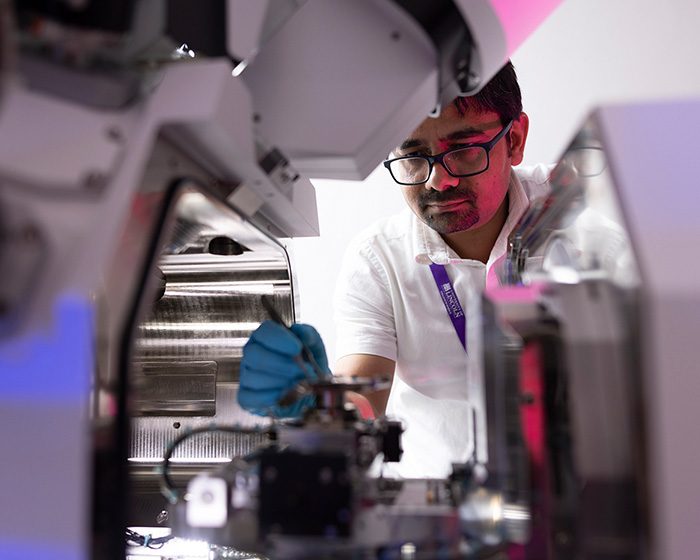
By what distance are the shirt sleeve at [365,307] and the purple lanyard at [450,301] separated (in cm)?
17

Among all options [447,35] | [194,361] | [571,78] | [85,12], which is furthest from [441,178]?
[571,78]

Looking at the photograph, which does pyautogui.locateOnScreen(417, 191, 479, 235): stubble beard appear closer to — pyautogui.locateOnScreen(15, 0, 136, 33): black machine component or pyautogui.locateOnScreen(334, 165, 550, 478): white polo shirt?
pyautogui.locateOnScreen(334, 165, 550, 478): white polo shirt

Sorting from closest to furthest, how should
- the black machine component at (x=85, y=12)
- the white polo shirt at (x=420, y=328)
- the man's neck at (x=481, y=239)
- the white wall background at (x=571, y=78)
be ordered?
the black machine component at (x=85, y=12)
the white polo shirt at (x=420, y=328)
the man's neck at (x=481, y=239)
the white wall background at (x=571, y=78)

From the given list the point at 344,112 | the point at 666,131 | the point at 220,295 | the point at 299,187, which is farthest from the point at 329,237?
the point at 666,131

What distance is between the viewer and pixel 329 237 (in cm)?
332

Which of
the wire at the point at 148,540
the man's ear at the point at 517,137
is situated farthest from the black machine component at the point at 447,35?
the wire at the point at 148,540

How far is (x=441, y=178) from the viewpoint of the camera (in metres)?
1.71

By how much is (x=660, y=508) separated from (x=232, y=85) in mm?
734

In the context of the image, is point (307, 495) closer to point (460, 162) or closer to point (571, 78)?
point (460, 162)

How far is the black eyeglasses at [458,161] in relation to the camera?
1.62 m

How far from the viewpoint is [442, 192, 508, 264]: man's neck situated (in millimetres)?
1957

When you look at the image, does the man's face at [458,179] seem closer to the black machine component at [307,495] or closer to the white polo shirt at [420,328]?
the white polo shirt at [420,328]

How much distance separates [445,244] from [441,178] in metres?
0.29

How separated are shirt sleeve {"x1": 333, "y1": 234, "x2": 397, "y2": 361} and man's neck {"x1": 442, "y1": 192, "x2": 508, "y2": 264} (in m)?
0.26
